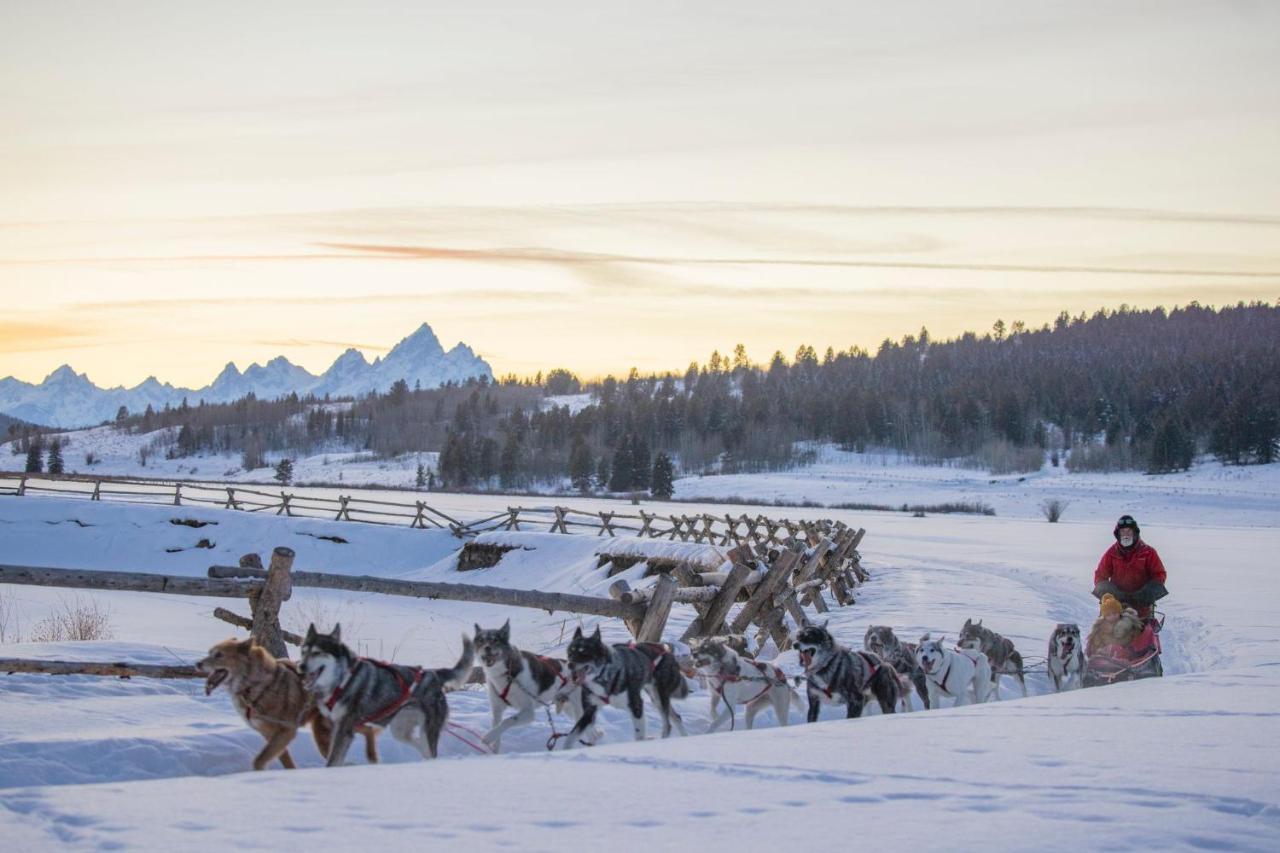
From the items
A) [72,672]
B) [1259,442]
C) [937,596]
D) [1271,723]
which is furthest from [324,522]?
[1259,442]

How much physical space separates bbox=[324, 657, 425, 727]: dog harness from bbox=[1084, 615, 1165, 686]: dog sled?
21.3 feet

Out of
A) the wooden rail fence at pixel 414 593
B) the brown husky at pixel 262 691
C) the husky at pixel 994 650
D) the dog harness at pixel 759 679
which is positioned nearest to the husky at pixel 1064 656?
the husky at pixel 994 650

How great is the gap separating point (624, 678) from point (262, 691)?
244cm

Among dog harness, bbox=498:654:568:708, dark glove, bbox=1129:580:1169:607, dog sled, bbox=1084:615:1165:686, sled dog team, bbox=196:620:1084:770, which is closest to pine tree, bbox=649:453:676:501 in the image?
dark glove, bbox=1129:580:1169:607

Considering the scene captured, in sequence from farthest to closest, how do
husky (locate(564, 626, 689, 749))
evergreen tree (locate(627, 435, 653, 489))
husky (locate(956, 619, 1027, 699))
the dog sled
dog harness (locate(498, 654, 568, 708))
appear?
1. evergreen tree (locate(627, 435, 653, 489))
2. husky (locate(956, 619, 1027, 699))
3. the dog sled
4. husky (locate(564, 626, 689, 749))
5. dog harness (locate(498, 654, 568, 708))

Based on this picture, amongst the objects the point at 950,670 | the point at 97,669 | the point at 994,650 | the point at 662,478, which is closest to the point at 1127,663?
the point at 994,650

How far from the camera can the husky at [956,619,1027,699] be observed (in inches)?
387

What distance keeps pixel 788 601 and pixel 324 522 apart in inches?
862

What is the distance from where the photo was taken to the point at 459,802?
426cm

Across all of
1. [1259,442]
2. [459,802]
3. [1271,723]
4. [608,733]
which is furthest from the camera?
[1259,442]

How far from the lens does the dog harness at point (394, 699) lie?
5.79 meters

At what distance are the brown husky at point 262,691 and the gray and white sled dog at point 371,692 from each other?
0.15 m

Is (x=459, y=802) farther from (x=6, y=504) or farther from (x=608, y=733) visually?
(x=6, y=504)

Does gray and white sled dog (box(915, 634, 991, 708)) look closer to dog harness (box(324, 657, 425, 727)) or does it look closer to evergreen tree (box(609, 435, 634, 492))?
dog harness (box(324, 657, 425, 727))
